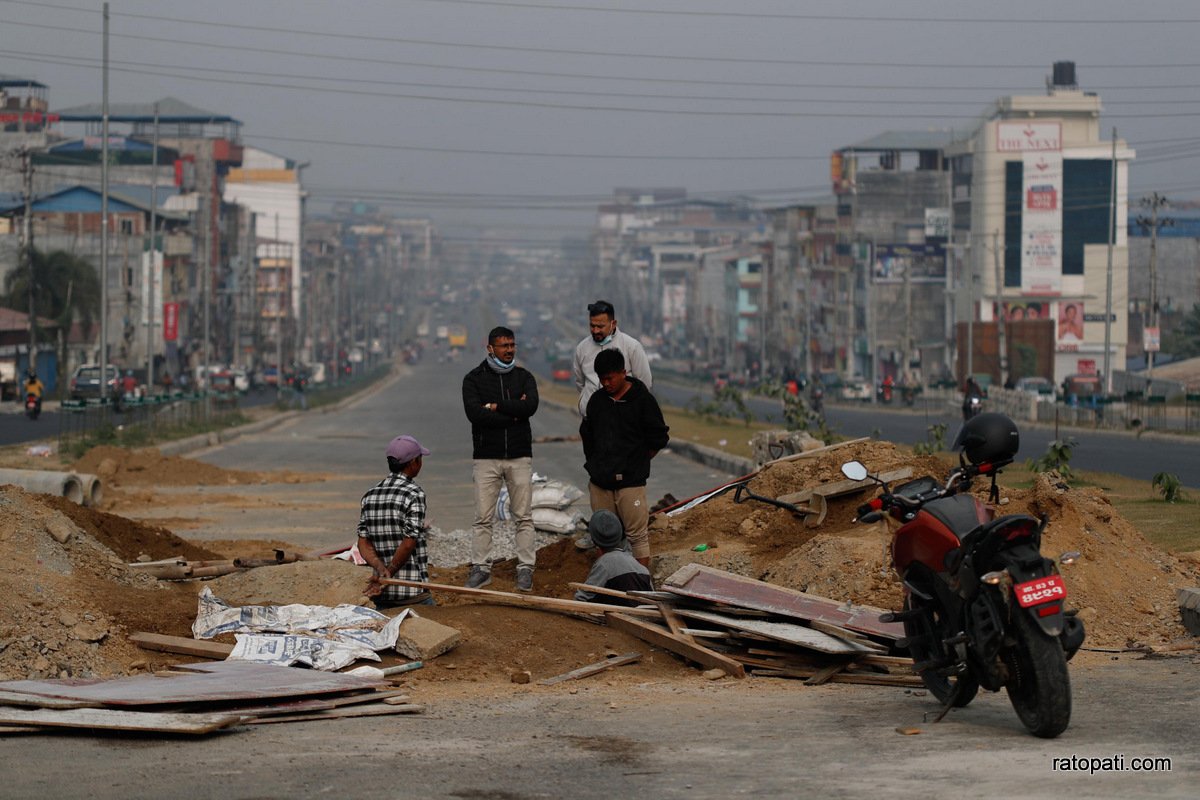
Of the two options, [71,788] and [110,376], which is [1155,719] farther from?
[110,376]

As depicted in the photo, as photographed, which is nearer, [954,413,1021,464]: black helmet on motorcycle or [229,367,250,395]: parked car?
[954,413,1021,464]: black helmet on motorcycle

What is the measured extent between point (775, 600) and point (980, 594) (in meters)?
2.50

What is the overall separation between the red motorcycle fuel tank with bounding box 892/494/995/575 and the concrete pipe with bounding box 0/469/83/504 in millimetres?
12398

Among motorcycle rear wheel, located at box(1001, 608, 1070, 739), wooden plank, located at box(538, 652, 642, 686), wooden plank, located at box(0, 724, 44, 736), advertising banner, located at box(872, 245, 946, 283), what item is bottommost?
wooden plank, located at box(538, 652, 642, 686)

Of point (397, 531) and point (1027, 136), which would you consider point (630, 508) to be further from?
point (1027, 136)

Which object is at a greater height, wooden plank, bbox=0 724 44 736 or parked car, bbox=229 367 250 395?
wooden plank, bbox=0 724 44 736

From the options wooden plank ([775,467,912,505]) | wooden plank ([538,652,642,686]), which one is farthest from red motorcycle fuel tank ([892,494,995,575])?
wooden plank ([775,467,912,505])

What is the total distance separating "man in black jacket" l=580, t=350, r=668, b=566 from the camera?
439 inches

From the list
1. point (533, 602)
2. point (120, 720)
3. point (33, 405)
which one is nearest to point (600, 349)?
point (533, 602)

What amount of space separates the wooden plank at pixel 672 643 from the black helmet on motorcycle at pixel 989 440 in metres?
1.92

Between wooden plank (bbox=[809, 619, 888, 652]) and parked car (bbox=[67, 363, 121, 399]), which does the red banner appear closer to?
parked car (bbox=[67, 363, 121, 399])

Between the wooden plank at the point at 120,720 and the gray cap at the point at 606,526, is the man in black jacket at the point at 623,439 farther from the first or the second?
the wooden plank at the point at 120,720

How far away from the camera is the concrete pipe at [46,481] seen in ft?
60.1

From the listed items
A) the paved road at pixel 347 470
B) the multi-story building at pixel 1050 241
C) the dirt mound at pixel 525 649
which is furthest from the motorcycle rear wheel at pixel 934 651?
the multi-story building at pixel 1050 241
